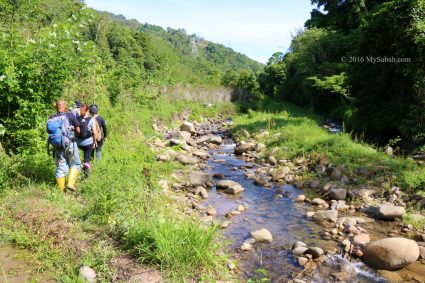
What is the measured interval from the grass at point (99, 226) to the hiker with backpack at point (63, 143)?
27 centimetres

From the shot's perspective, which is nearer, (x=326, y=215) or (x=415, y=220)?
(x=415, y=220)

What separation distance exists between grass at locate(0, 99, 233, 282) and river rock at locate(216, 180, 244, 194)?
7.52 feet

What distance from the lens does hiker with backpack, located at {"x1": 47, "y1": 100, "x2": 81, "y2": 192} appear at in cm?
626

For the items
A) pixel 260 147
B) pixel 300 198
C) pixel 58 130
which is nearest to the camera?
pixel 58 130

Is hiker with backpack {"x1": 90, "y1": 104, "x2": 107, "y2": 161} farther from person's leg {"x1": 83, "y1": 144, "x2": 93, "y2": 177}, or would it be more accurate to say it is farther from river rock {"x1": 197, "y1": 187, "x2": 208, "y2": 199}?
river rock {"x1": 197, "y1": 187, "x2": 208, "y2": 199}

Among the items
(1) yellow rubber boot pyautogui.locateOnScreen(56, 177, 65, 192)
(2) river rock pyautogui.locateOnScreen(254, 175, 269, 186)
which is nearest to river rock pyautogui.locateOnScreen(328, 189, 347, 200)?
(2) river rock pyautogui.locateOnScreen(254, 175, 269, 186)

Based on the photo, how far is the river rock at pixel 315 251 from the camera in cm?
586

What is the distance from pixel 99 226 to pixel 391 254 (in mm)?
4780

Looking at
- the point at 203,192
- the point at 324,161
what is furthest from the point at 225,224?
the point at 324,161

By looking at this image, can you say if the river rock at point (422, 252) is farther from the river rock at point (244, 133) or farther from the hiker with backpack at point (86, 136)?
the river rock at point (244, 133)

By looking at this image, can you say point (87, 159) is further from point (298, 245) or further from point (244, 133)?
point (244, 133)

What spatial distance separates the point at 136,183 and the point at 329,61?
22.1 metres

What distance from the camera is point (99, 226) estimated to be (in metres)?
5.38

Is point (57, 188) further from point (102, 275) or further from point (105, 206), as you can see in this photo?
point (102, 275)
